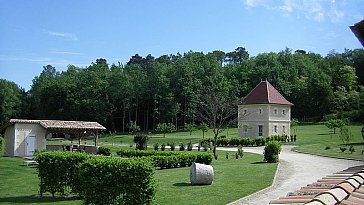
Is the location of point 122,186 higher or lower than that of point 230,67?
lower

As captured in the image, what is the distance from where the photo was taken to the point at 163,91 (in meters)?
86.7

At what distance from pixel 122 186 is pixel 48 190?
4876mm

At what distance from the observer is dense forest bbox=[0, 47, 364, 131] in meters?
83.6

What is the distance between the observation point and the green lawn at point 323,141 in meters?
37.7

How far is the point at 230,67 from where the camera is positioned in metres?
102

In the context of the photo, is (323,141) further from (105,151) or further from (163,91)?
(163,91)

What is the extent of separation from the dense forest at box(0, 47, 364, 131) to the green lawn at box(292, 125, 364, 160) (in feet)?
37.9

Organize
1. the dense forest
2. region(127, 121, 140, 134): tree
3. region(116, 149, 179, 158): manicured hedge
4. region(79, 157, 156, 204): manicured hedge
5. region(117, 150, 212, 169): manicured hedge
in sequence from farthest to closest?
the dense forest < region(127, 121, 140, 134): tree < region(116, 149, 179, 158): manicured hedge < region(117, 150, 212, 169): manicured hedge < region(79, 157, 156, 204): manicured hedge

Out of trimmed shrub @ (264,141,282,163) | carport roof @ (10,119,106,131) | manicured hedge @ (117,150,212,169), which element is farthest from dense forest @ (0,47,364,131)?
manicured hedge @ (117,150,212,169)

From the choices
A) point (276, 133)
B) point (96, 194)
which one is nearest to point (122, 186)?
point (96, 194)

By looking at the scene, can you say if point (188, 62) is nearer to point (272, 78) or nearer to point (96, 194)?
point (272, 78)

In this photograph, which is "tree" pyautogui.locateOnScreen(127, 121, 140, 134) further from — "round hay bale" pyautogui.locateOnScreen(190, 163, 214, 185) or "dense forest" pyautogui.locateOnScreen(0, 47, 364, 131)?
"round hay bale" pyautogui.locateOnScreen(190, 163, 214, 185)

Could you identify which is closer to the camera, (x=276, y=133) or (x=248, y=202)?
(x=248, y=202)

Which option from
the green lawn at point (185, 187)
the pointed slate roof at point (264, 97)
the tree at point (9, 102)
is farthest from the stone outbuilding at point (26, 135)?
the tree at point (9, 102)
